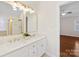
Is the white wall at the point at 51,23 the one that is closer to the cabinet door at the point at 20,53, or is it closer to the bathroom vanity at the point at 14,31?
the bathroom vanity at the point at 14,31

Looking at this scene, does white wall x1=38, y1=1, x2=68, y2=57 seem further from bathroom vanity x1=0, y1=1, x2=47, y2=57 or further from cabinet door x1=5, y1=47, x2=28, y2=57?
cabinet door x1=5, y1=47, x2=28, y2=57

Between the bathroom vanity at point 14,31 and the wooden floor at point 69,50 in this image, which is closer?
the bathroom vanity at point 14,31

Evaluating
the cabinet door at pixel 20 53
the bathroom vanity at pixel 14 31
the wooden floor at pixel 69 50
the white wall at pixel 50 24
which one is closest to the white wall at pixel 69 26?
the wooden floor at pixel 69 50

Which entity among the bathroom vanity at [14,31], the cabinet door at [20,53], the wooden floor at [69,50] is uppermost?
the bathroom vanity at [14,31]

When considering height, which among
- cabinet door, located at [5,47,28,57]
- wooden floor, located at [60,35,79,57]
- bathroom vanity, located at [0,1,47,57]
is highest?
bathroom vanity, located at [0,1,47,57]

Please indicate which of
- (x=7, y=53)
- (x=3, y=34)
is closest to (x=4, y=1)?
(x=3, y=34)

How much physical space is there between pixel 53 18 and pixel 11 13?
1863 mm

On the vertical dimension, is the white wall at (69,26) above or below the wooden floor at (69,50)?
above

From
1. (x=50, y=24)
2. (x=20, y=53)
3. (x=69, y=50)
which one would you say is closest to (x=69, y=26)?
(x=69, y=50)

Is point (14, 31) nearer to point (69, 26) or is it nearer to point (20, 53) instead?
point (20, 53)

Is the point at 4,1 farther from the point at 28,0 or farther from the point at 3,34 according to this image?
the point at 28,0

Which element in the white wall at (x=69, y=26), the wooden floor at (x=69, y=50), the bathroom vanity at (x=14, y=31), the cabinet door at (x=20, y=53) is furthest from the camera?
the white wall at (x=69, y=26)

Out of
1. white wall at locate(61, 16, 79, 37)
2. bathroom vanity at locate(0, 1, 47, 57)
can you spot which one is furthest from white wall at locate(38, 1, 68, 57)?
white wall at locate(61, 16, 79, 37)

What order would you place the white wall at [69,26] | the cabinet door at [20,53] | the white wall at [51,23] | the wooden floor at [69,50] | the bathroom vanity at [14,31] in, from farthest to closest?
the white wall at [69,26]
the wooden floor at [69,50]
the white wall at [51,23]
the bathroom vanity at [14,31]
the cabinet door at [20,53]
